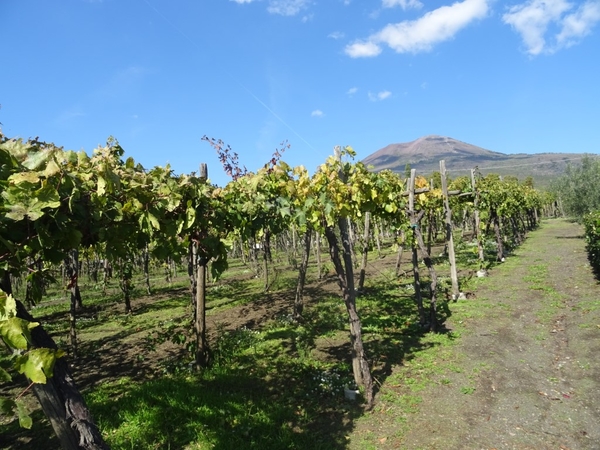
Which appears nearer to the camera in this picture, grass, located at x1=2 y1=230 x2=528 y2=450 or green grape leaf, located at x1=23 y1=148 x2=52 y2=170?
green grape leaf, located at x1=23 y1=148 x2=52 y2=170

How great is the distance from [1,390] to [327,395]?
643 cm

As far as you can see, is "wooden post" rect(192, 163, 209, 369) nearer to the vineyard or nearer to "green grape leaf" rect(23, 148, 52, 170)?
the vineyard

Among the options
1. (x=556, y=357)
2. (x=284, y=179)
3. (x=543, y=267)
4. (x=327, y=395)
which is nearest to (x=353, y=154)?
(x=284, y=179)

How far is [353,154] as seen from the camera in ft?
18.8

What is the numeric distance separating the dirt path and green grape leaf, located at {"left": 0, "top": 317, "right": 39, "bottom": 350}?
4.54m

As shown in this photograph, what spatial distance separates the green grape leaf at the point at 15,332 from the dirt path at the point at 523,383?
454cm

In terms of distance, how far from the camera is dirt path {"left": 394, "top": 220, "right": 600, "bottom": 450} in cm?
470

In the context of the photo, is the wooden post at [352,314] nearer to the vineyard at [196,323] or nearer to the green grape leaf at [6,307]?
the vineyard at [196,323]

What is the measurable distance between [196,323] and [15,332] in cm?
637

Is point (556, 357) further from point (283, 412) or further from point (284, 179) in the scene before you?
point (284, 179)

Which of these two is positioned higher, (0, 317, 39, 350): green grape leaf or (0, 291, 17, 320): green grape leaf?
(0, 291, 17, 320): green grape leaf

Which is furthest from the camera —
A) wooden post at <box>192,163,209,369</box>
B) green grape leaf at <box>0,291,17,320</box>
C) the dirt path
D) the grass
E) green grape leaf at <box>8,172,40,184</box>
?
wooden post at <box>192,163,209,369</box>

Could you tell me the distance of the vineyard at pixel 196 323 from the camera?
7.84 ft

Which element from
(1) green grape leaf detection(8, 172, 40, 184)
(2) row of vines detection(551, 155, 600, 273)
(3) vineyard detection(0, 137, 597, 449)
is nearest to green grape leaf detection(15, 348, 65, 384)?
(3) vineyard detection(0, 137, 597, 449)
